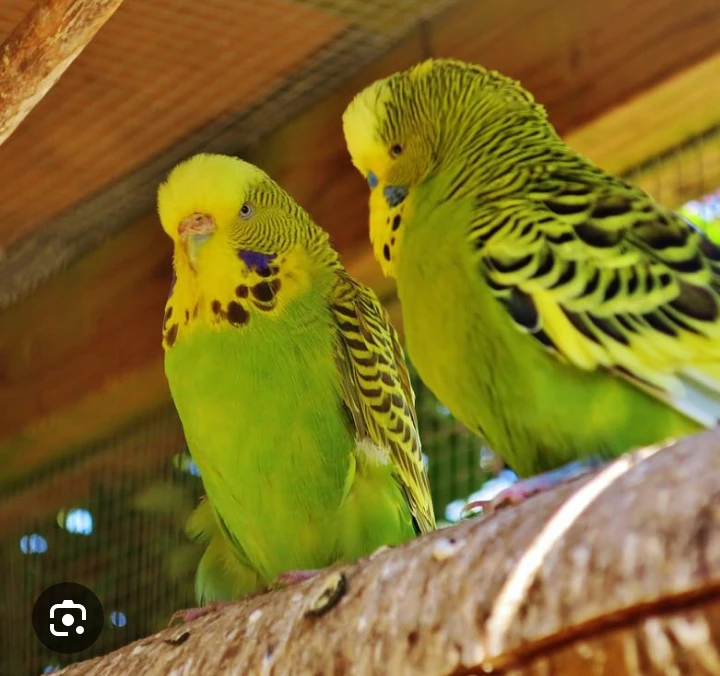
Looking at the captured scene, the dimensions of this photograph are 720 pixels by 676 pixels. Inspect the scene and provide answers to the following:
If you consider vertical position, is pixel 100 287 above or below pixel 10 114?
above

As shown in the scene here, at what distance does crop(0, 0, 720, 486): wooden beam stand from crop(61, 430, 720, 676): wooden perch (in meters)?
0.95

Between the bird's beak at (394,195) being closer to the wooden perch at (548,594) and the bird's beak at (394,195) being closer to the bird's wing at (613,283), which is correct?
the bird's wing at (613,283)

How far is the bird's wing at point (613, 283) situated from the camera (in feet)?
4.25

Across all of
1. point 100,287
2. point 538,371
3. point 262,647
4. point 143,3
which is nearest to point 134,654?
point 262,647

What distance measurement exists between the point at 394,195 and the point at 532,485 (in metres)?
0.50

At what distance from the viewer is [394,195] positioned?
1583 millimetres

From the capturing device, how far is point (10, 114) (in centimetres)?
143

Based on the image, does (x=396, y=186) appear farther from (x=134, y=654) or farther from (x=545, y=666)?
(x=545, y=666)

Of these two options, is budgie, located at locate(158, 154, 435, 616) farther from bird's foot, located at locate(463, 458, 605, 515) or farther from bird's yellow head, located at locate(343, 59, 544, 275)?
bird's foot, located at locate(463, 458, 605, 515)

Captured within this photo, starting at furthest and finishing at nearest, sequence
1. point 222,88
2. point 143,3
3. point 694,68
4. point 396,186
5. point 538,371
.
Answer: point 222,88, point 143,3, point 694,68, point 396,186, point 538,371

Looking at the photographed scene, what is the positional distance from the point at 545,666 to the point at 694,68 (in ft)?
3.55

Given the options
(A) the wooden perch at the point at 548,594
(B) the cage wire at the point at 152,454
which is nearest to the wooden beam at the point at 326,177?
(B) the cage wire at the point at 152,454
